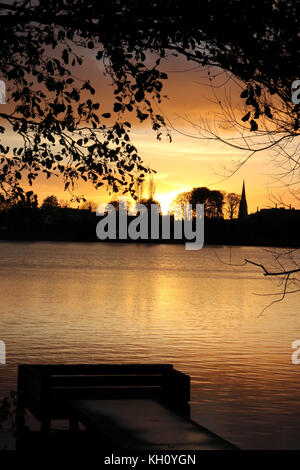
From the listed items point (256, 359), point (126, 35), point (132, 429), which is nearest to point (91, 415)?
point (132, 429)

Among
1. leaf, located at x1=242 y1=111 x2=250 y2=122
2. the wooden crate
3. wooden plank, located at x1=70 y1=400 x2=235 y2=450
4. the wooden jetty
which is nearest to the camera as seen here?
wooden plank, located at x1=70 y1=400 x2=235 y2=450

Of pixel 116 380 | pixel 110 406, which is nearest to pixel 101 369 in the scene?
pixel 116 380

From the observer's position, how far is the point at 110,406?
952 centimetres

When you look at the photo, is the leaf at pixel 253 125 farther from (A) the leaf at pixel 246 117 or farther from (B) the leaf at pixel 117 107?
(B) the leaf at pixel 117 107

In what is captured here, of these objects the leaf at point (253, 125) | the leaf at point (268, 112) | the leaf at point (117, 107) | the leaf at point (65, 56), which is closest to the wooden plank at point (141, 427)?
the leaf at point (253, 125)

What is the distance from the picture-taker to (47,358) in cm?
2588

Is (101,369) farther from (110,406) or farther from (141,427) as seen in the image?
(141,427)

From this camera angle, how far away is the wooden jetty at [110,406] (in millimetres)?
8047

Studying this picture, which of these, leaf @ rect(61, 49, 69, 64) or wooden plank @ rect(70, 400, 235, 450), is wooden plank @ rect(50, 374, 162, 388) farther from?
leaf @ rect(61, 49, 69, 64)

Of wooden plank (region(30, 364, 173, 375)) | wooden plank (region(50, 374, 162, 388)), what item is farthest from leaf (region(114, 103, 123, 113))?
wooden plank (region(50, 374, 162, 388))

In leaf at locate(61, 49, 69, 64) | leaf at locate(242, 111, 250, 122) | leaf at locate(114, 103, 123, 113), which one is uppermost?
leaf at locate(61, 49, 69, 64)

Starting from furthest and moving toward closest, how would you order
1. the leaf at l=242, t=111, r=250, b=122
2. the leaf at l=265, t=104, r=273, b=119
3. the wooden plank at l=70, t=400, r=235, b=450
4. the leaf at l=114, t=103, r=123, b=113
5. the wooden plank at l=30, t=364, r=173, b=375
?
the leaf at l=114, t=103, r=123, b=113, the wooden plank at l=30, t=364, r=173, b=375, the leaf at l=265, t=104, r=273, b=119, the leaf at l=242, t=111, r=250, b=122, the wooden plank at l=70, t=400, r=235, b=450

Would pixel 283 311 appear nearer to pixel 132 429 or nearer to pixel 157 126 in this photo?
pixel 157 126

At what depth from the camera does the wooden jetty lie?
26.4 feet
